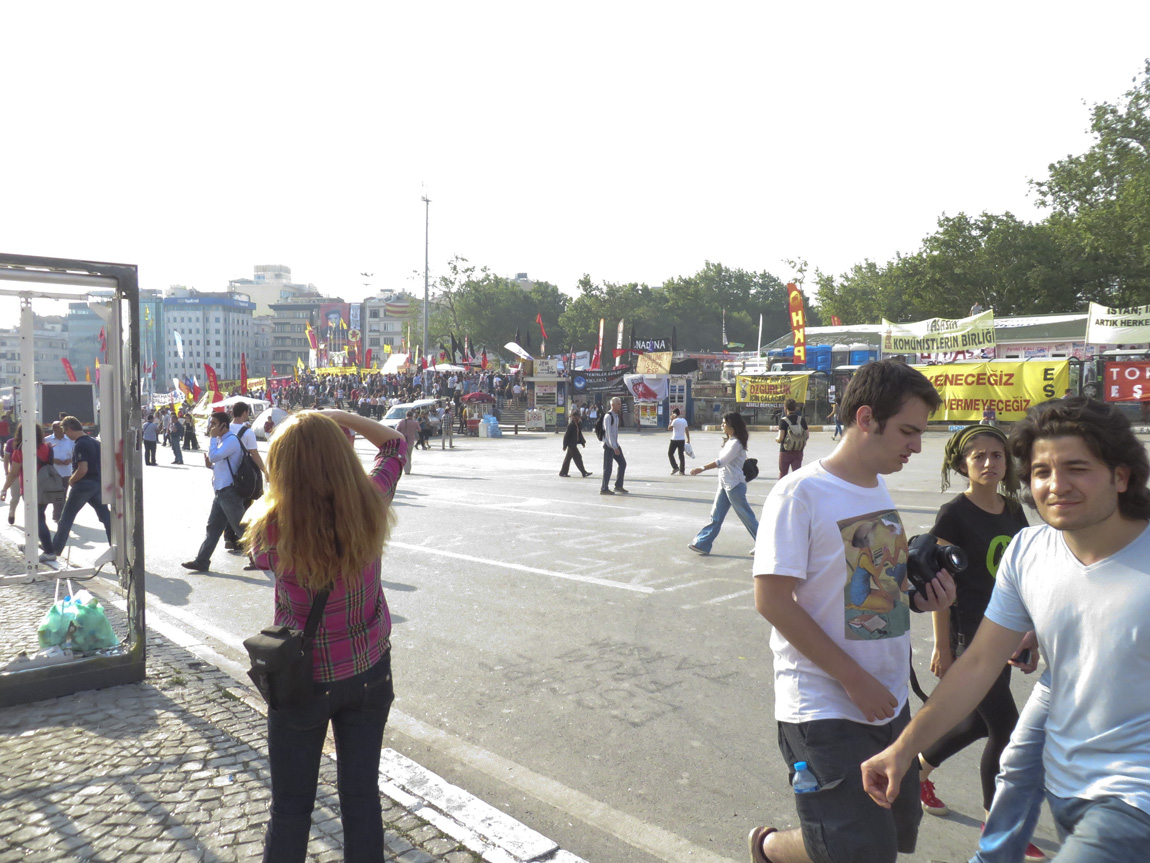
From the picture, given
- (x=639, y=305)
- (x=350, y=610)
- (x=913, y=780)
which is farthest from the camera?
(x=639, y=305)

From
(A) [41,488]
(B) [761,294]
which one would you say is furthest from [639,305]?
(A) [41,488]

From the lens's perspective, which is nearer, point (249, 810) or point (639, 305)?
point (249, 810)

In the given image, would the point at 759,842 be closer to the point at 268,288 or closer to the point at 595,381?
the point at 595,381

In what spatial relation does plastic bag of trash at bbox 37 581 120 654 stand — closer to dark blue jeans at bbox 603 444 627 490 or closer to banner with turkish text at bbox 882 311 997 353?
dark blue jeans at bbox 603 444 627 490

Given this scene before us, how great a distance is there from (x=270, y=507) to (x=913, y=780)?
6.73 feet

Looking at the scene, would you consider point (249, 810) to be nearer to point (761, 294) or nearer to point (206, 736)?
point (206, 736)

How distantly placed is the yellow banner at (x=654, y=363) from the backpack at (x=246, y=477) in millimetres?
30309

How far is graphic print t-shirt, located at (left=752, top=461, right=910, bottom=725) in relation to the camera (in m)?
2.36

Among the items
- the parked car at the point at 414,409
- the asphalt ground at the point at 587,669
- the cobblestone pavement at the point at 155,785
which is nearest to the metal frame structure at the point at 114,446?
the cobblestone pavement at the point at 155,785

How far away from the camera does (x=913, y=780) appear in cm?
244

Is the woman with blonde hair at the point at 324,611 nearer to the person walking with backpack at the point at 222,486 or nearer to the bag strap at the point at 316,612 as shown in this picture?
the bag strap at the point at 316,612

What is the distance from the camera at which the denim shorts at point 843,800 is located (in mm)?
2182

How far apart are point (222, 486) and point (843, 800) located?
761 centimetres

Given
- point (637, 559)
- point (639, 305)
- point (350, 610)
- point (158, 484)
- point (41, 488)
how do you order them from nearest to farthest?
point (350, 610) < point (637, 559) < point (41, 488) < point (158, 484) < point (639, 305)
